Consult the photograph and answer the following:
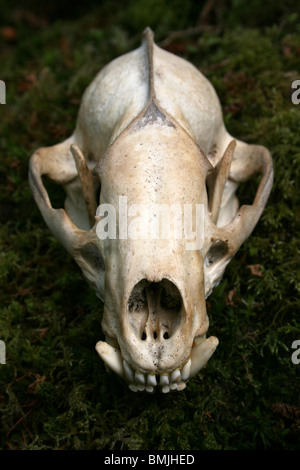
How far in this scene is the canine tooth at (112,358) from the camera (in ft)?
9.09

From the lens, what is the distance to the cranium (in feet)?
8.65

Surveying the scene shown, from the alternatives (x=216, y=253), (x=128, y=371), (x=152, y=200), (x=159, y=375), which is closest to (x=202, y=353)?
(x=159, y=375)

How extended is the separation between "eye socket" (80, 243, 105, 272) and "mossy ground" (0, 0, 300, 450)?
58 cm

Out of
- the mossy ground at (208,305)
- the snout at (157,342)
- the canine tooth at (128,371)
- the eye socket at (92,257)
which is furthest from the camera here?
the mossy ground at (208,305)

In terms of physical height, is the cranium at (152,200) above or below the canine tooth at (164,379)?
above

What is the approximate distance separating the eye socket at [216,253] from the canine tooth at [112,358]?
711 millimetres

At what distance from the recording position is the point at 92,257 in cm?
312

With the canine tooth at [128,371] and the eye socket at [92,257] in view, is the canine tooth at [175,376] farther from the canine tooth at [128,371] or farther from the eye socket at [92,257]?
the eye socket at [92,257]

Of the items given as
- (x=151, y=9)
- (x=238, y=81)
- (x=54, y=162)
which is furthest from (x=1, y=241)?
(x=151, y=9)

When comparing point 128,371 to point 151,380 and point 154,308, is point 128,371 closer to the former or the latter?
point 151,380

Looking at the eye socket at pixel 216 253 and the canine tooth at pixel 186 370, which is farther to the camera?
the eye socket at pixel 216 253

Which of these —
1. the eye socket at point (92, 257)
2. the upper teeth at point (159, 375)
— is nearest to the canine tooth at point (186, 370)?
the upper teeth at point (159, 375)

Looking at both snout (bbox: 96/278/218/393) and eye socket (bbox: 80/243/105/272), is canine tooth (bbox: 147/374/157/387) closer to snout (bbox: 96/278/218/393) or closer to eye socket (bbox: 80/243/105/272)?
snout (bbox: 96/278/218/393)

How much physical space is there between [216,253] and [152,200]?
1.88 ft
